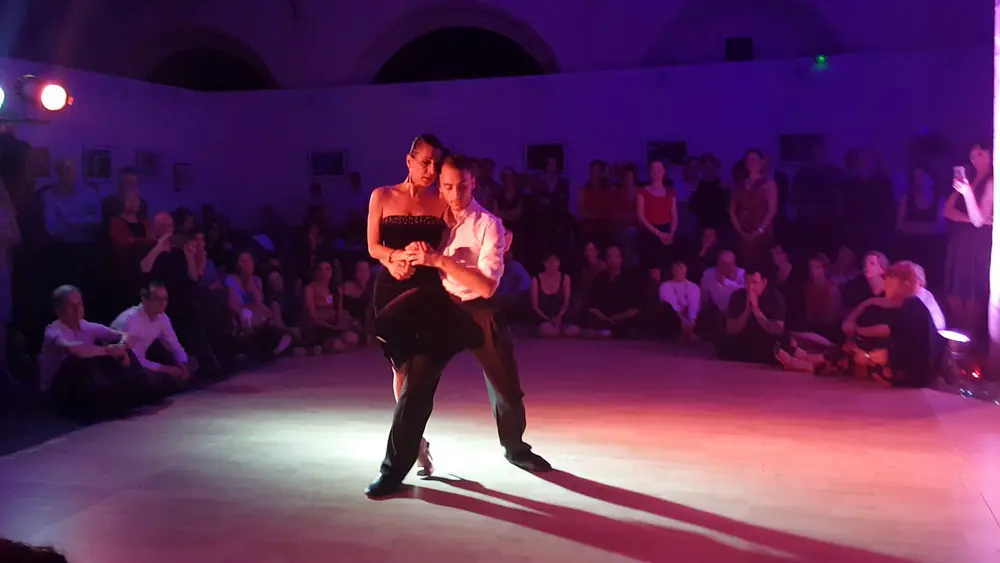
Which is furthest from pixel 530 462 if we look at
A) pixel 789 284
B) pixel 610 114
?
pixel 610 114

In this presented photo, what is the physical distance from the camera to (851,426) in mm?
5207

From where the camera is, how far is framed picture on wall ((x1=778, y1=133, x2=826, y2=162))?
377 inches

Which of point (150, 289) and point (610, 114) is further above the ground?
point (610, 114)

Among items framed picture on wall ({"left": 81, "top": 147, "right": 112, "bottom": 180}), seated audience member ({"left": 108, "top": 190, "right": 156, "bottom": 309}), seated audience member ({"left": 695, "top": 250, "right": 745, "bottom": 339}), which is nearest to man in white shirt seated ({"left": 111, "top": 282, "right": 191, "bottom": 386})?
seated audience member ({"left": 108, "top": 190, "right": 156, "bottom": 309})

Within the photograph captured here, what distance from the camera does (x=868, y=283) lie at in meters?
7.28

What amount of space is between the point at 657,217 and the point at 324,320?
10.5 feet

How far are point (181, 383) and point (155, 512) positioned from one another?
250cm

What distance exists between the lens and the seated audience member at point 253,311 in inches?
302

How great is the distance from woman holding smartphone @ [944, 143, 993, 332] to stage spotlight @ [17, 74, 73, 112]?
20.3ft

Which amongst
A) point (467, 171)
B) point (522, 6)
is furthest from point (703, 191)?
point (467, 171)

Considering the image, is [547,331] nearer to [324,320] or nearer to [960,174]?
[324,320]

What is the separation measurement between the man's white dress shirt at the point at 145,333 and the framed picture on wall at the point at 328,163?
5.42m

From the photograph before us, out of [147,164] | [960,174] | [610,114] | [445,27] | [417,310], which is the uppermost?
[445,27]

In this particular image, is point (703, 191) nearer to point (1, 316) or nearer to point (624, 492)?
point (624, 492)
